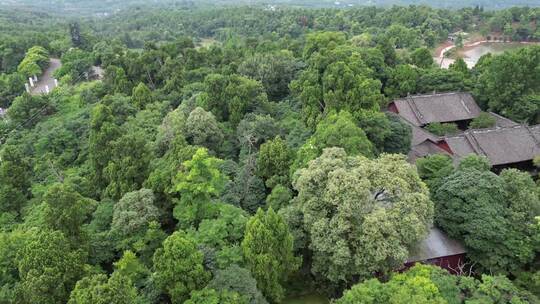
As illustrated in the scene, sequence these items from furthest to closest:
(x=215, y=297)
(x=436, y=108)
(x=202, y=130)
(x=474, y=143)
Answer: (x=436, y=108) < (x=474, y=143) < (x=202, y=130) < (x=215, y=297)

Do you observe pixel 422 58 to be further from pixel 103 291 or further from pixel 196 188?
pixel 103 291

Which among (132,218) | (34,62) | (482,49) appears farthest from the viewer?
(482,49)

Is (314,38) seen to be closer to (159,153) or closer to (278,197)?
(159,153)

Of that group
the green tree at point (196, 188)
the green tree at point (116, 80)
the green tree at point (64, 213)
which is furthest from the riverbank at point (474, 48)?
the green tree at point (64, 213)

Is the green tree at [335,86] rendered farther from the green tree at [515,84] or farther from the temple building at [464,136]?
the green tree at [515,84]

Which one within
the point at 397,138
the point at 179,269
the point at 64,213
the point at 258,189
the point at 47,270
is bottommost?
the point at 258,189

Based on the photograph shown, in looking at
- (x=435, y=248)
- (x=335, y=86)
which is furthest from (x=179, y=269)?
Result: (x=335, y=86)

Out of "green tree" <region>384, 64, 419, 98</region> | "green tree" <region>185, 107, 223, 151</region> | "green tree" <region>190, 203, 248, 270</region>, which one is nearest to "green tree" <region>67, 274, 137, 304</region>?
"green tree" <region>190, 203, 248, 270</region>

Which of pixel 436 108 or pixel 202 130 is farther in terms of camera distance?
pixel 436 108

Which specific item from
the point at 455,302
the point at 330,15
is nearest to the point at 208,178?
the point at 455,302
